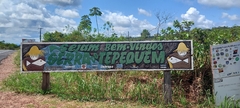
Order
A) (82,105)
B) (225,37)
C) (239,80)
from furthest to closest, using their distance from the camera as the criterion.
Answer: (225,37) → (82,105) → (239,80)

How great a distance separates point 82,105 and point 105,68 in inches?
40.3

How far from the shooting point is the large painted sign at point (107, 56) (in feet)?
18.2

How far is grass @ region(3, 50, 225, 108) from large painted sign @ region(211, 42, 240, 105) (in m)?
0.40

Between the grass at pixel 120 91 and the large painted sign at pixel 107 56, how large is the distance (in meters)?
0.48

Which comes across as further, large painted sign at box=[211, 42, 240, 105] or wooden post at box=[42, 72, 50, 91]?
wooden post at box=[42, 72, 50, 91]

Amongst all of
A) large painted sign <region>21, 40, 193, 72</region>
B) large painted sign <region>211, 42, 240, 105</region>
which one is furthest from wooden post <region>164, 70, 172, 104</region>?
large painted sign <region>211, 42, 240, 105</region>

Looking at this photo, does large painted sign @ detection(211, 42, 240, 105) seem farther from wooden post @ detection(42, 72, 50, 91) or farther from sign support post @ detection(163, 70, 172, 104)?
wooden post @ detection(42, 72, 50, 91)

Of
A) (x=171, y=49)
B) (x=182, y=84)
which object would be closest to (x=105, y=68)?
(x=171, y=49)

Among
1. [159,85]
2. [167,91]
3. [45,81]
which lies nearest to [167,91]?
[167,91]

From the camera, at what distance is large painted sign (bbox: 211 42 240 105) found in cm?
500

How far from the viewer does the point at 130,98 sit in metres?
5.71

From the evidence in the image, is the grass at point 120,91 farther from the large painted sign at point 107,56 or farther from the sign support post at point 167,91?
the large painted sign at point 107,56

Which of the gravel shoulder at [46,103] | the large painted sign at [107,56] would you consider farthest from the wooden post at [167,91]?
the gravel shoulder at [46,103]

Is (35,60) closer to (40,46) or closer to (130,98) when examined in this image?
(40,46)
